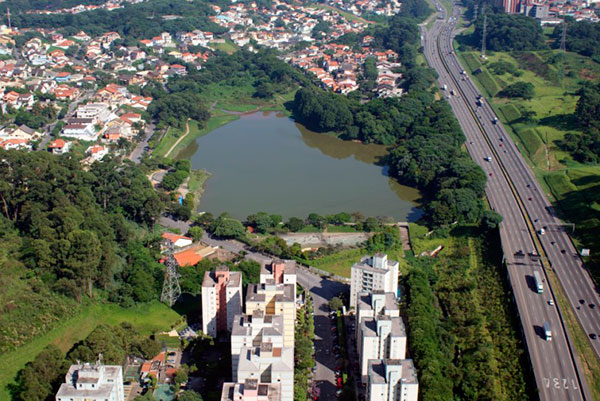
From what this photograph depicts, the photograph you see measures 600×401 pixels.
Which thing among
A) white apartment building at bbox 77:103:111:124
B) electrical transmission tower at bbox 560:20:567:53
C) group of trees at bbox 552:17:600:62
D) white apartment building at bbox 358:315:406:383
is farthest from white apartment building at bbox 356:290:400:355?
electrical transmission tower at bbox 560:20:567:53

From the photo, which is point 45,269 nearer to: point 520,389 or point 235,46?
point 520,389

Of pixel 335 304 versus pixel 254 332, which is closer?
pixel 254 332

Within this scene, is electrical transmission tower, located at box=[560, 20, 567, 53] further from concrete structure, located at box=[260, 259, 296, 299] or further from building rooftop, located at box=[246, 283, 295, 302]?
building rooftop, located at box=[246, 283, 295, 302]

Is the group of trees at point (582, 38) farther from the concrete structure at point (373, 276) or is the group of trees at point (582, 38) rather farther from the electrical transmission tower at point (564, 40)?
the concrete structure at point (373, 276)

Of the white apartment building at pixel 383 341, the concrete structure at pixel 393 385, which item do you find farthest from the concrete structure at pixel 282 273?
the concrete structure at pixel 393 385

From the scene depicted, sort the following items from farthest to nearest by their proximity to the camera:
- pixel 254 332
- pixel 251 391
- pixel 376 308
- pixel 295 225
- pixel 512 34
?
pixel 512 34, pixel 295 225, pixel 376 308, pixel 254 332, pixel 251 391

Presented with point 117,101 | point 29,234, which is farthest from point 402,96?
point 29,234

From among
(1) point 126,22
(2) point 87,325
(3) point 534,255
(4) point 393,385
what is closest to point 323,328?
(4) point 393,385

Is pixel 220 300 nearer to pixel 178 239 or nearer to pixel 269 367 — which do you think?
pixel 269 367
